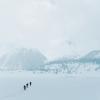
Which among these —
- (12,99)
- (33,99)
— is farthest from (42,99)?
(12,99)

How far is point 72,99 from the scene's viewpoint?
63219 millimetres

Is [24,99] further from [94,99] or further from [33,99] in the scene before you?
[94,99]

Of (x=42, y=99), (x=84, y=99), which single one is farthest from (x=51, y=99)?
(x=84, y=99)

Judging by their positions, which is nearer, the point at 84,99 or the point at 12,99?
the point at 12,99

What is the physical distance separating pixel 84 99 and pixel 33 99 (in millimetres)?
8971

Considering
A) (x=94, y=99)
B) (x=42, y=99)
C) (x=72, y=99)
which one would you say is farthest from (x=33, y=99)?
(x=94, y=99)

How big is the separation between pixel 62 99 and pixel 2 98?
1017 cm

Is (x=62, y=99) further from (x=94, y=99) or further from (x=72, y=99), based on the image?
(x=94, y=99)

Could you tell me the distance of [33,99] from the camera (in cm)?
6169

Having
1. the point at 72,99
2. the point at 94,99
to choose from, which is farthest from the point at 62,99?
the point at 94,99

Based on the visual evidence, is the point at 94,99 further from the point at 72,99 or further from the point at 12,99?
the point at 12,99

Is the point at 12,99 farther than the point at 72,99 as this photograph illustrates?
No

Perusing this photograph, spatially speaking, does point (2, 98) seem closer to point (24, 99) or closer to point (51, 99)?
point (24, 99)

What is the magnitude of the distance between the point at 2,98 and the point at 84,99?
1410 cm
